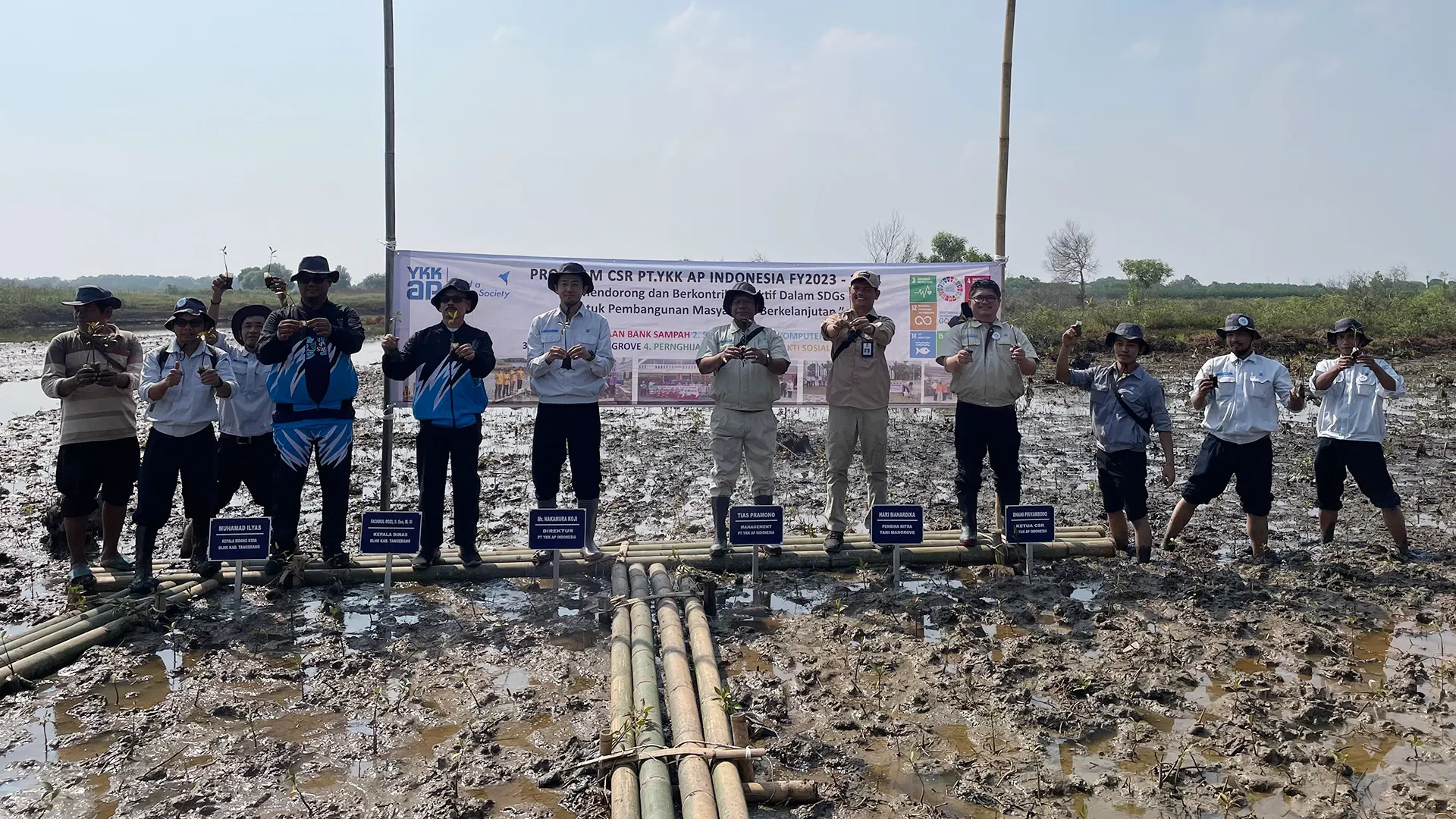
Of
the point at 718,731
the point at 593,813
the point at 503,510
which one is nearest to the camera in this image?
the point at 593,813

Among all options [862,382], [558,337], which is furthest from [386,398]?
[862,382]

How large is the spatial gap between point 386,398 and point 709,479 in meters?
4.04

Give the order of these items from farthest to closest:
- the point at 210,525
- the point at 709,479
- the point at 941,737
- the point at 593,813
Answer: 1. the point at 709,479
2. the point at 210,525
3. the point at 941,737
4. the point at 593,813

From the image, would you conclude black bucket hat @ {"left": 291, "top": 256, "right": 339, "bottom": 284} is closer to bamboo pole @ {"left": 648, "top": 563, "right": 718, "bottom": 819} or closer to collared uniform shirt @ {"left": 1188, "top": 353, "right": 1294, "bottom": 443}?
bamboo pole @ {"left": 648, "top": 563, "right": 718, "bottom": 819}

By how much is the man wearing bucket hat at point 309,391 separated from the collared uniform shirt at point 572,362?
114 cm

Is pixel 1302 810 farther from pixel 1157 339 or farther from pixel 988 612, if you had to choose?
pixel 1157 339

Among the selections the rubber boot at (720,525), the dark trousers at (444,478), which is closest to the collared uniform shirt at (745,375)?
the rubber boot at (720,525)

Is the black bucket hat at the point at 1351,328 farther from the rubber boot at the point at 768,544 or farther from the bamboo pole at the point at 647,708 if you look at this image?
the bamboo pole at the point at 647,708

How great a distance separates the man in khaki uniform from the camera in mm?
6285

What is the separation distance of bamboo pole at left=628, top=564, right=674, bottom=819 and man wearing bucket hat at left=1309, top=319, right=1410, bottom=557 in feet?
17.2

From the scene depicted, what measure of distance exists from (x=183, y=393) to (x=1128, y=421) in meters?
6.32

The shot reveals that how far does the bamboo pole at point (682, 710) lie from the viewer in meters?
3.20

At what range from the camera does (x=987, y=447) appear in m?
6.54

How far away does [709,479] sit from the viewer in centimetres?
1001
